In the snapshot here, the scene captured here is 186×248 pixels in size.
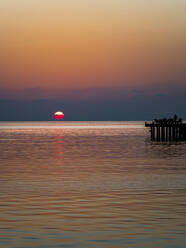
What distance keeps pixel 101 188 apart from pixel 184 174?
26.3ft

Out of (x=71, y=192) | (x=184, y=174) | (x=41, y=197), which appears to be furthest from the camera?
(x=184, y=174)

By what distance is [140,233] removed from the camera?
13.5 metres

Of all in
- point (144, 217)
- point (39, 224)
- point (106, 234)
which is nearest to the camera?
point (106, 234)

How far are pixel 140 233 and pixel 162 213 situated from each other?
306cm

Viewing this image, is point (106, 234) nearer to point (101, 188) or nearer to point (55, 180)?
point (101, 188)

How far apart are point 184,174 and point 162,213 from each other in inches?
523

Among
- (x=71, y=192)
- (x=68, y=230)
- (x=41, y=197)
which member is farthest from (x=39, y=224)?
(x=71, y=192)

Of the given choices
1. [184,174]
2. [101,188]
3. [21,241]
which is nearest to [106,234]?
[21,241]

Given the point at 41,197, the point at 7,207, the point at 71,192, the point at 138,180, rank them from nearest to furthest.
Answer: the point at 7,207 → the point at 41,197 → the point at 71,192 → the point at 138,180

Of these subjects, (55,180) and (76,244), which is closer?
(76,244)

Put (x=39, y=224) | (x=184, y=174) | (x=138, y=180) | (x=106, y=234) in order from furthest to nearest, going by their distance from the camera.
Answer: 1. (x=184, y=174)
2. (x=138, y=180)
3. (x=39, y=224)
4. (x=106, y=234)

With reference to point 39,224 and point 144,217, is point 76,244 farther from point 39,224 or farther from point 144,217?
point 144,217

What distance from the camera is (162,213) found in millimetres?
16391

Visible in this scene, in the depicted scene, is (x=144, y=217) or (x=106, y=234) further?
(x=144, y=217)
